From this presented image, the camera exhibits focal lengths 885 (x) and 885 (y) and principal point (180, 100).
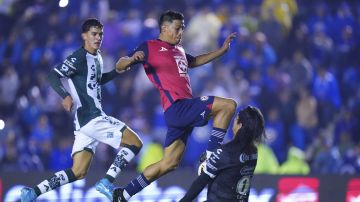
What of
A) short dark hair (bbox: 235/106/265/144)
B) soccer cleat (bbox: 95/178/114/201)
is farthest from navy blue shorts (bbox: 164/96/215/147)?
short dark hair (bbox: 235/106/265/144)

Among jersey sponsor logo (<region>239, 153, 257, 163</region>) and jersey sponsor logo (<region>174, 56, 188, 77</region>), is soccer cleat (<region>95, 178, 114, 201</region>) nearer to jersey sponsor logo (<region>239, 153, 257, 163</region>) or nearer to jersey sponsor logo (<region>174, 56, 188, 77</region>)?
jersey sponsor logo (<region>174, 56, 188, 77</region>)

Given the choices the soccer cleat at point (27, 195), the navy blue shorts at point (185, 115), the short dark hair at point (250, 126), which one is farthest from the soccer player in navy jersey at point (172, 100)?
the soccer cleat at point (27, 195)

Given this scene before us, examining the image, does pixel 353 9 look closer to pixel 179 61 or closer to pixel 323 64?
pixel 323 64

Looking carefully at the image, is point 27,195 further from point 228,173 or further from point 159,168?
point 228,173

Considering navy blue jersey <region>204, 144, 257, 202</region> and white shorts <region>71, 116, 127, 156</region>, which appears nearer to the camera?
navy blue jersey <region>204, 144, 257, 202</region>

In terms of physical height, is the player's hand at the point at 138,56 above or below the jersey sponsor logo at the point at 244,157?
above

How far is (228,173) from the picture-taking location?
764 cm

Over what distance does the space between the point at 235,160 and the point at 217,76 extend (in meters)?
7.19

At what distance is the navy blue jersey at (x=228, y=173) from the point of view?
7613 mm

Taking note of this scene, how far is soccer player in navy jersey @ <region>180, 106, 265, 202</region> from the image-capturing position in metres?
7.62

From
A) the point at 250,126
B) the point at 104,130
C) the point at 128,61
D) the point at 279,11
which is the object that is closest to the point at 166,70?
the point at 128,61

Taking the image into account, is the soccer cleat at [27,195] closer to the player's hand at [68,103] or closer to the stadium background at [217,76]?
the player's hand at [68,103]

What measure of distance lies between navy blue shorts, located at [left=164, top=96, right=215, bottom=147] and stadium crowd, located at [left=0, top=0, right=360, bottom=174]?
489 cm

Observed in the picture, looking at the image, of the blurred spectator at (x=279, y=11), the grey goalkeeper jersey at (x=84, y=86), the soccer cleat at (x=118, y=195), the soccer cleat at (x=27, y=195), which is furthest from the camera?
the blurred spectator at (x=279, y=11)
